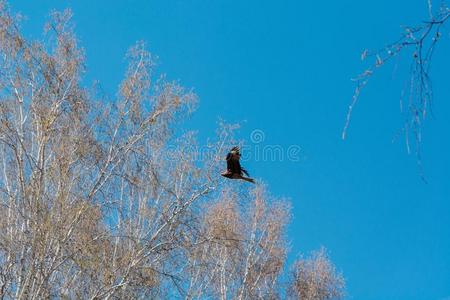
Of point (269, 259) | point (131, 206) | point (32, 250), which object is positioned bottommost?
point (32, 250)

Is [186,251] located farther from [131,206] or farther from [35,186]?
[35,186]

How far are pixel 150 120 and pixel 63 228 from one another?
2.04 meters

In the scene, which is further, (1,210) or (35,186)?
(1,210)

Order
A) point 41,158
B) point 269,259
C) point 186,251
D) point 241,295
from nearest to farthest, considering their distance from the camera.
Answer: point 41,158 < point 186,251 < point 241,295 < point 269,259

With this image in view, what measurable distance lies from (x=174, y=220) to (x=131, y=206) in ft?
4.99

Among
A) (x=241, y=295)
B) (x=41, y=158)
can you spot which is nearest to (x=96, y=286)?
(x=41, y=158)

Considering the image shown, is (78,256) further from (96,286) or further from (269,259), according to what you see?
(269,259)

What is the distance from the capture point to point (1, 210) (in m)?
7.14

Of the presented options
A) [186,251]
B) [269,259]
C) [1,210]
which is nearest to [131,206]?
[186,251]

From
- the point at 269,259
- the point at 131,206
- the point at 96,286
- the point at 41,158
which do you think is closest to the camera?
the point at 41,158

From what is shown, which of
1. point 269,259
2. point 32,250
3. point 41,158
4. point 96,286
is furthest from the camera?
point 269,259

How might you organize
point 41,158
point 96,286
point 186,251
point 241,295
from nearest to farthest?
point 41,158 < point 96,286 < point 186,251 < point 241,295

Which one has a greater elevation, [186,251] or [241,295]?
[241,295]

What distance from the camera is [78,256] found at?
21.4 feet
